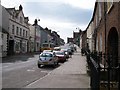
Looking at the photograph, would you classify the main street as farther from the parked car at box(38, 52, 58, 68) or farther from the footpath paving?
the parked car at box(38, 52, 58, 68)

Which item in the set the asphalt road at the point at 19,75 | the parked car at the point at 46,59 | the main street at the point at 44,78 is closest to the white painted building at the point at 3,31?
the parked car at the point at 46,59

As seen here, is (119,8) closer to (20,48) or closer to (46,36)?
(20,48)

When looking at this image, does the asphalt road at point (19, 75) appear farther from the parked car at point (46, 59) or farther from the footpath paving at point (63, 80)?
the parked car at point (46, 59)

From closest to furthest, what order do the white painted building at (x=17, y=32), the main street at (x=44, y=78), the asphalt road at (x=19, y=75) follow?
the main street at (x=44, y=78)
the asphalt road at (x=19, y=75)
the white painted building at (x=17, y=32)

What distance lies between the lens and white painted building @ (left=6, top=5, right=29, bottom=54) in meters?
51.3

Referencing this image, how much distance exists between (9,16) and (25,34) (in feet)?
44.3

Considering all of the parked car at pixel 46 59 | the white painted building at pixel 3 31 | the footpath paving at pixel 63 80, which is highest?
the white painted building at pixel 3 31

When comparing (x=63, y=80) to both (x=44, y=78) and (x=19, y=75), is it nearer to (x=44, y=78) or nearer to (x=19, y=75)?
(x=44, y=78)

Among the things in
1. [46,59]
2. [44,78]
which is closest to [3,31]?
[46,59]

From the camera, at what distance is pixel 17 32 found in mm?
55688

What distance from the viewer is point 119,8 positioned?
37.7ft

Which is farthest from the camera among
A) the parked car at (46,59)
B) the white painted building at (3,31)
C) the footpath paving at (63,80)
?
the white painted building at (3,31)

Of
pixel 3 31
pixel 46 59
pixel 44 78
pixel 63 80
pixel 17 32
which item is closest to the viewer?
pixel 63 80

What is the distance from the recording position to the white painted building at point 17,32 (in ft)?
168
